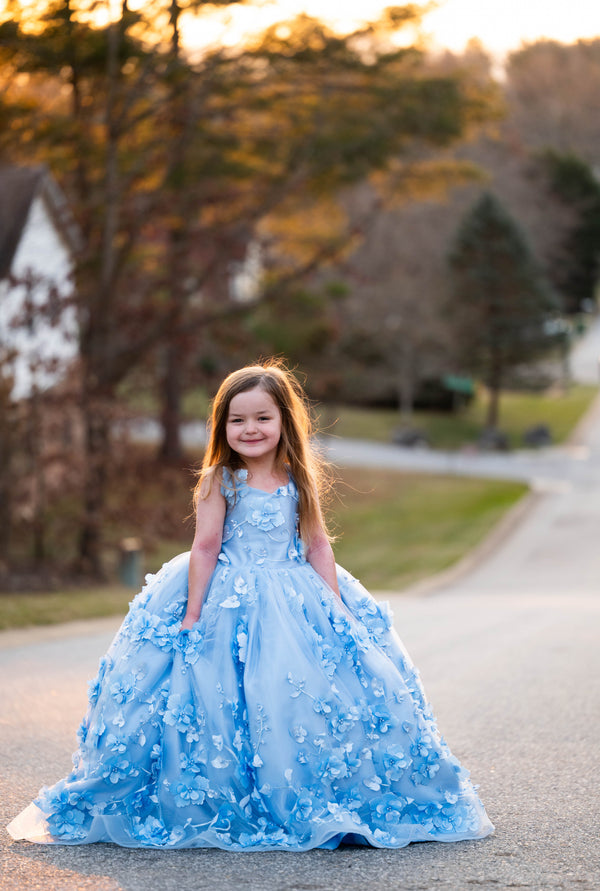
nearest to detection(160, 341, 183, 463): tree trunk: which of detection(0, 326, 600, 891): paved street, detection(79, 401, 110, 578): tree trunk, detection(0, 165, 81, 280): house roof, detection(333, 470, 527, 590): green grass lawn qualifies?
detection(333, 470, 527, 590): green grass lawn

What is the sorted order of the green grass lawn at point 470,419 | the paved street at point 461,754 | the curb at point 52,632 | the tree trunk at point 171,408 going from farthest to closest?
the green grass lawn at point 470,419 → the tree trunk at point 171,408 → the curb at point 52,632 → the paved street at point 461,754

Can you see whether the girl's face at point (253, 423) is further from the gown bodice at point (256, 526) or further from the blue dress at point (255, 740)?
the blue dress at point (255, 740)

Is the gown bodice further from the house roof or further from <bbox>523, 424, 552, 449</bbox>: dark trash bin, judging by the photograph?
<bbox>523, 424, 552, 449</bbox>: dark trash bin

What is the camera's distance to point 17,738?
532cm

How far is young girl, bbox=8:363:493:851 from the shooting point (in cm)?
380

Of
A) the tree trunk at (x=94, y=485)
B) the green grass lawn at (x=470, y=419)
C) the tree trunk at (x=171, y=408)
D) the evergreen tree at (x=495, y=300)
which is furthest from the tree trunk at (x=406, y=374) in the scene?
the tree trunk at (x=94, y=485)

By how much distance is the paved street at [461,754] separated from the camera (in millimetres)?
3518

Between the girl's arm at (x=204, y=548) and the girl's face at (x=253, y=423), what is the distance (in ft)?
0.63

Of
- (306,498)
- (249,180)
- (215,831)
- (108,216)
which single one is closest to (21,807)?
(215,831)

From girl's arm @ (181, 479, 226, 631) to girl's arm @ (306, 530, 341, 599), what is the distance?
0.39 metres

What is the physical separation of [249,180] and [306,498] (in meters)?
19.3

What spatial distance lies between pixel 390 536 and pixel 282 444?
2023 cm

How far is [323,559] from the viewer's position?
4281 mm

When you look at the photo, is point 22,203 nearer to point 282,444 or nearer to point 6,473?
point 6,473
